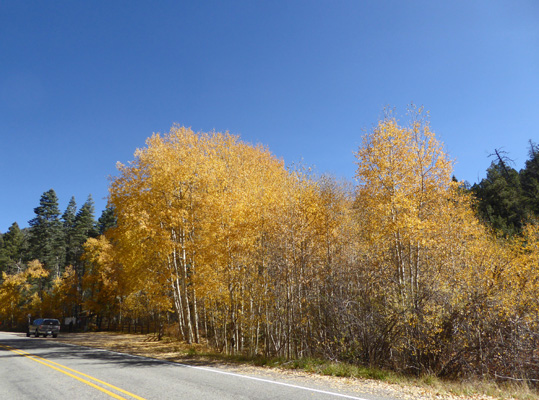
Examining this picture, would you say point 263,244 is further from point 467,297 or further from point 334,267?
point 467,297

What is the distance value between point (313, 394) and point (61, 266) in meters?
56.9

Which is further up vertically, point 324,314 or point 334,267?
point 334,267

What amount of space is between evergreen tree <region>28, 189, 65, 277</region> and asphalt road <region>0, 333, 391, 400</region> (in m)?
43.8

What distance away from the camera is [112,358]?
493 inches

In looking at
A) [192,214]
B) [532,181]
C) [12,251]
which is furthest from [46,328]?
[532,181]

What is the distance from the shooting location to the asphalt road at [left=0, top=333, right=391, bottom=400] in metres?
6.37

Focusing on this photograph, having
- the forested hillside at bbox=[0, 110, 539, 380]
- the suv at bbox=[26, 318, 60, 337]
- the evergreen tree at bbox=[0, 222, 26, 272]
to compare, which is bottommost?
the suv at bbox=[26, 318, 60, 337]

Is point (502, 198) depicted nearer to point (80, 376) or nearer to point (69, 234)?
point (80, 376)

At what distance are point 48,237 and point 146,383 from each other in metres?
51.6

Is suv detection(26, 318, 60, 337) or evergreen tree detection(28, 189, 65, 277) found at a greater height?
evergreen tree detection(28, 189, 65, 277)

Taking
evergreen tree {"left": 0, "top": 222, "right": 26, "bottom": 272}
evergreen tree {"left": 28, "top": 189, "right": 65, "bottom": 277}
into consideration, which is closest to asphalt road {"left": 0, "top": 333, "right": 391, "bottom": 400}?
evergreen tree {"left": 28, "top": 189, "right": 65, "bottom": 277}

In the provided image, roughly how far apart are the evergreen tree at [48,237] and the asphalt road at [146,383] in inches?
1726

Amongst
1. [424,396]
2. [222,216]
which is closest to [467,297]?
[424,396]

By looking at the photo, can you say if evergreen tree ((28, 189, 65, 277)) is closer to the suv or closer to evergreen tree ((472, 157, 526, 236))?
the suv
